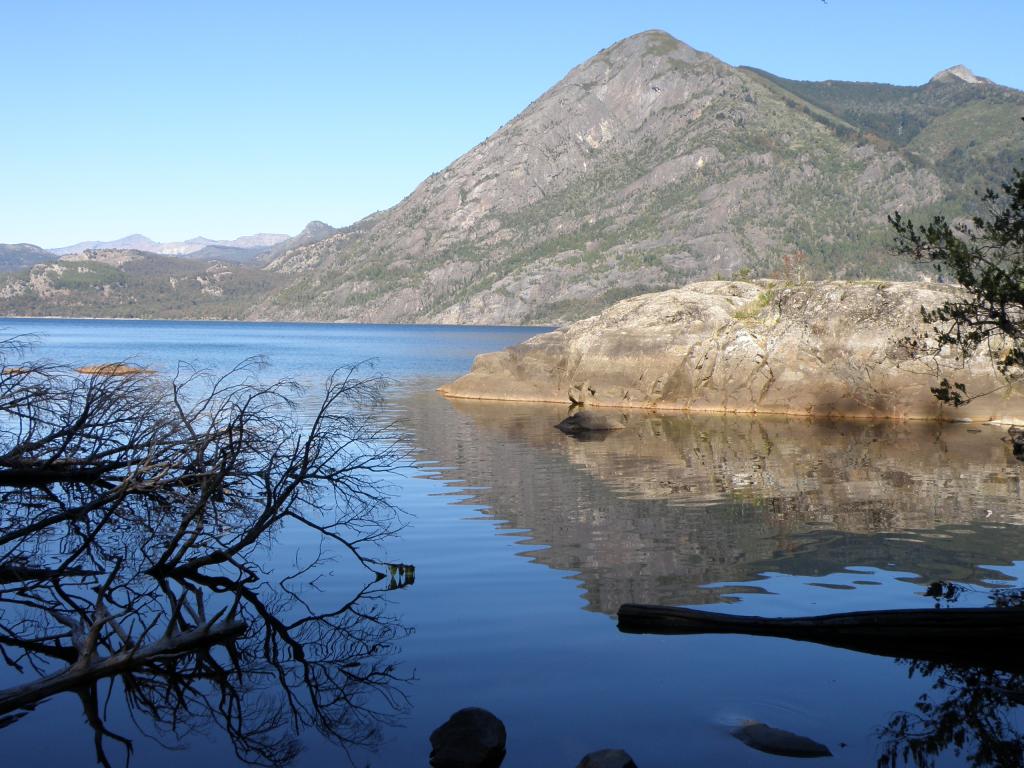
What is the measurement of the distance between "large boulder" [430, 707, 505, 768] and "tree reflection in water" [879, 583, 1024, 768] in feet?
10.6

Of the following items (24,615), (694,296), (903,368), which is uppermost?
(694,296)

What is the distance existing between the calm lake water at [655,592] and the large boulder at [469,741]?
0.89 feet

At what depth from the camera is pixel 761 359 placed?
39219 mm

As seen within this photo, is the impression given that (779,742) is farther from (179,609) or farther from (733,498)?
(733,498)

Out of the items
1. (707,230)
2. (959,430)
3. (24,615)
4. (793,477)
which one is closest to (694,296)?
(959,430)

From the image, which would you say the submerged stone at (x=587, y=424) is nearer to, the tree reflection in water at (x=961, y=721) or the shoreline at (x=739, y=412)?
the shoreline at (x=739, y=412)

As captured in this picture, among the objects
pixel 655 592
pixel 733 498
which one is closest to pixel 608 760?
pixel 655 592

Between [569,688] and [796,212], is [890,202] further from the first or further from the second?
[569,688]

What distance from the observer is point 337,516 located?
17734 millimetres

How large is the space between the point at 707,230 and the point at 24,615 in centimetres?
19482

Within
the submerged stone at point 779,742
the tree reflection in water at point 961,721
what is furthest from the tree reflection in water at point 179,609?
the tree reflection in water at point 961,721

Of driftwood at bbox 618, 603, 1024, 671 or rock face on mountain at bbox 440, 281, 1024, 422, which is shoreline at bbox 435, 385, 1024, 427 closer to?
rock face on mountain at bbox 440, 281, 1024, 422

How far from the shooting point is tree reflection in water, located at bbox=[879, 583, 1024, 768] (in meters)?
8.08

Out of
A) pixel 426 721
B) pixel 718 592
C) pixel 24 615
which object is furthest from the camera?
pixel 718 592
